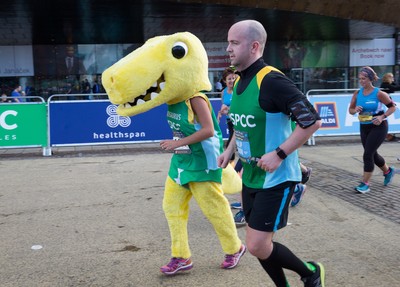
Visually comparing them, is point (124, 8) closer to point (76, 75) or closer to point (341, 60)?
point (76, 75)

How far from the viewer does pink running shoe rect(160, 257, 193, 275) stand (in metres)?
3.82

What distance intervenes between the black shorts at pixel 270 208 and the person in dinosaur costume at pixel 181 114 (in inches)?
34.3

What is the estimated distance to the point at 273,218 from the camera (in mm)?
2922

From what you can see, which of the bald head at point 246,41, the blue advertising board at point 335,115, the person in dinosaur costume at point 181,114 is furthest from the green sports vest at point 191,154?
the blue advertising board at point 335,115

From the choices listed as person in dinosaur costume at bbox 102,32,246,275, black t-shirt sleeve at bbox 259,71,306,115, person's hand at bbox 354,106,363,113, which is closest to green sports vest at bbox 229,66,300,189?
black t-shirt sleeve at bbox 259,71,306,115

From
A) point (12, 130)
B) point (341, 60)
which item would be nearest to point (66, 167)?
point (12, 130)

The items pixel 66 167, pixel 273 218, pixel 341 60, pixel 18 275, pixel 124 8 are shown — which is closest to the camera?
pixel 273 218

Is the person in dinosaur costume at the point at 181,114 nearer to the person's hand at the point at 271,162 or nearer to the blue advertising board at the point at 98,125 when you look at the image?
the person's hand at the point at 271,162

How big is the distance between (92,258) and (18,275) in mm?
652

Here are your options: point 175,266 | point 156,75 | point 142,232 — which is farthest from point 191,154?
point 142,232

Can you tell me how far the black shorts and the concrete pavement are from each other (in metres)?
0.91

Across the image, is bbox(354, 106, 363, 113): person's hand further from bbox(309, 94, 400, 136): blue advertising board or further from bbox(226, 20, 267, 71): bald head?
bbox(309, 94, 400, 136): blue advertising board

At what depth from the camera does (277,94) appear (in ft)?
9.11

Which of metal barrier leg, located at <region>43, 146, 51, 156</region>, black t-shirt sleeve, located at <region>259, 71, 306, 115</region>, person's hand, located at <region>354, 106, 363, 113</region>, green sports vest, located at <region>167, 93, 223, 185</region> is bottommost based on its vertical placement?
metal barrier leg, located at <region>43, 146, 51, 156</region>
